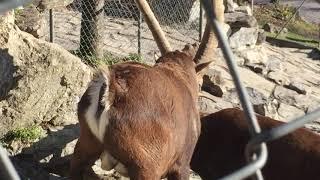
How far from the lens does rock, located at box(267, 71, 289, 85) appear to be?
38.2ft

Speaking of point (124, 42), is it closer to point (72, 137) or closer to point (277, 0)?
point (72, 137)

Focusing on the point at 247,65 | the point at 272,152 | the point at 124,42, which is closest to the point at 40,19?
the point at 124,42

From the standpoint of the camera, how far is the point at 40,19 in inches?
316

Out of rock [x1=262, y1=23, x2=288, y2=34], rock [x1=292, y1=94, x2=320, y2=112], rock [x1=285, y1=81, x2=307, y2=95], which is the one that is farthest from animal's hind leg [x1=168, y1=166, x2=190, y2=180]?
rock [x1=262, y1=23, x2=288, y2=34]

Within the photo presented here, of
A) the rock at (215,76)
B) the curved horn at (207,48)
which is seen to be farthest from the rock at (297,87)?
the curved horn at (207,48)

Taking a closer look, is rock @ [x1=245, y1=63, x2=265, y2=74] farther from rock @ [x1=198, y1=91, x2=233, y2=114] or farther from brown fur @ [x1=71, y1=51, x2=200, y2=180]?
brown fur @ [x1=71, y1=51, x2=200, y2=180]

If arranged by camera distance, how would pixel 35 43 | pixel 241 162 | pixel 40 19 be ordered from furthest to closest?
pixel 40 19 → pixel 35 43 → pixel 241 162

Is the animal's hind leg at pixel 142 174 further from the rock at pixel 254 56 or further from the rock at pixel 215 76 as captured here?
the rock at pixel 254 56

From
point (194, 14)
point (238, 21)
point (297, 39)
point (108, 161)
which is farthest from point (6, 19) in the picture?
point (297, 39)

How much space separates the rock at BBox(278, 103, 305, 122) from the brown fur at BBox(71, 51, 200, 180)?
4565 mm

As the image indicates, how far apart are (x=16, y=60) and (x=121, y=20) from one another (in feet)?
16.9

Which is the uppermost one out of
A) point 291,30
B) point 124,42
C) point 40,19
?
point 40,19

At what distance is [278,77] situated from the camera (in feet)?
39.0

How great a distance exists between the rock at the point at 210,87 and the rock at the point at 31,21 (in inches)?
106
